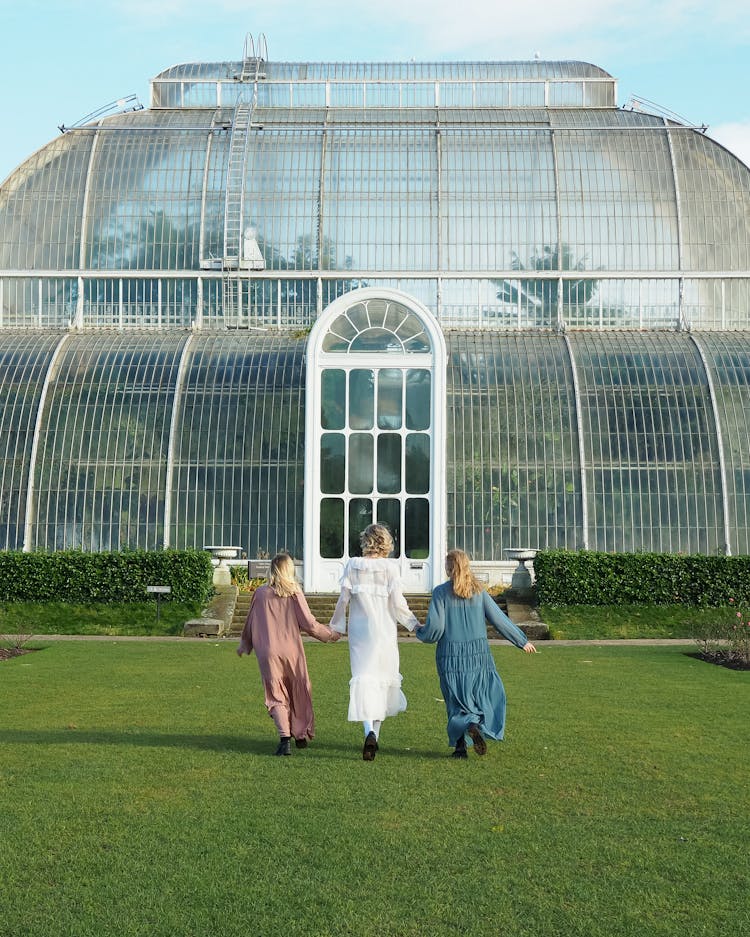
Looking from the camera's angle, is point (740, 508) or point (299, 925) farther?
point (740, 508)

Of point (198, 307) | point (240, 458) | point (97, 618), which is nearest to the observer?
point (97, 618)

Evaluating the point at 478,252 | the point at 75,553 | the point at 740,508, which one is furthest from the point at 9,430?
the point at 740,508

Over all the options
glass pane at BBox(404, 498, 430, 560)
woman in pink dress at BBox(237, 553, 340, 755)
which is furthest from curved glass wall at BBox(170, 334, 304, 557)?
woman in pink dress at BBox(237, 553, 340, 755)

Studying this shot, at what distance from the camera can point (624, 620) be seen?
85.3ft

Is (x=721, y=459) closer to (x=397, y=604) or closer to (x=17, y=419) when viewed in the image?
(x=17, y=419)

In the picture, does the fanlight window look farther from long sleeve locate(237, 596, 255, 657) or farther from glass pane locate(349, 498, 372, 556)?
long sleeve locate(237, 596, 255, 657)

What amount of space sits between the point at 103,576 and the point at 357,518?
5898mm

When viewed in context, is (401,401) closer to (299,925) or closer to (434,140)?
(434,140)

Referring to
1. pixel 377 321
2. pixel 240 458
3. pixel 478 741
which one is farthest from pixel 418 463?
pixel 478 741

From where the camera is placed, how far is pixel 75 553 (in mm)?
27062

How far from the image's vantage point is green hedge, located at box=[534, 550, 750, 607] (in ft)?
87.6

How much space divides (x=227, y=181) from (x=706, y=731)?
27.0m

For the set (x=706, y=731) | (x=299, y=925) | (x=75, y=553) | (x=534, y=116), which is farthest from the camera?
(x=534, y=116)

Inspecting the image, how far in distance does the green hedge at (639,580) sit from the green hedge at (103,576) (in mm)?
7672
